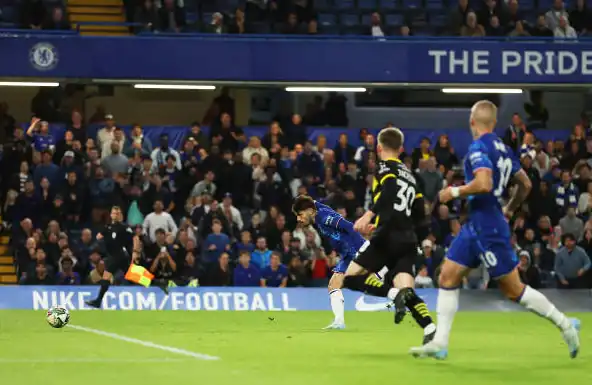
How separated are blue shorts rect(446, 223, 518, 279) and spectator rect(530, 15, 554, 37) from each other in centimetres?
1776

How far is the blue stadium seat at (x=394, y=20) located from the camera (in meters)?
28.6

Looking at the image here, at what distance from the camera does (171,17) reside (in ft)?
90.4

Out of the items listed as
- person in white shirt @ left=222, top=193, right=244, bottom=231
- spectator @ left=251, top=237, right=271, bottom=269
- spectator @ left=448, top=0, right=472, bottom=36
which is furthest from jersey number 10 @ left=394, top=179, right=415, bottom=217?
spectator @ left=448, top=0, right=472, bottom=36

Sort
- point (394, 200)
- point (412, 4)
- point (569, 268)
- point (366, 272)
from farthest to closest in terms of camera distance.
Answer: point (412, 4)
point (569, 268)
point (366, 272)
point (394, 200)

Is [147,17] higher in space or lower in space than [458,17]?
higher

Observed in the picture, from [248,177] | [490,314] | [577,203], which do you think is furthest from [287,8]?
[490,314]

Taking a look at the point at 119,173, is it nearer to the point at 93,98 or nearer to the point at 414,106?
the point at 93,98

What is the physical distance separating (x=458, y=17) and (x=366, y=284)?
16.1 meters

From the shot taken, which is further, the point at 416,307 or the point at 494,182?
the point at 416,307

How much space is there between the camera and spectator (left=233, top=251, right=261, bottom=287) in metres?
23.7

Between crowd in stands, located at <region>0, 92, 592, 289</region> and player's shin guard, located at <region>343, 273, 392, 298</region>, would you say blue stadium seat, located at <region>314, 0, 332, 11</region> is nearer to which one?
crowd in stands, located at <region>0, 92, 592, 289</region>

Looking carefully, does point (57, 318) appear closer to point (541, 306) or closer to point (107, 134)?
point (541, 306)

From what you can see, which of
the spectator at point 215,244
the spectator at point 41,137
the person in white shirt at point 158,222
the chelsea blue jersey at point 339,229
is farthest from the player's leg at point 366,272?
the spectator at point 41,137

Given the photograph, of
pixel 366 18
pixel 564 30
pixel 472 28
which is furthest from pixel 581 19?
pixel 366 18
